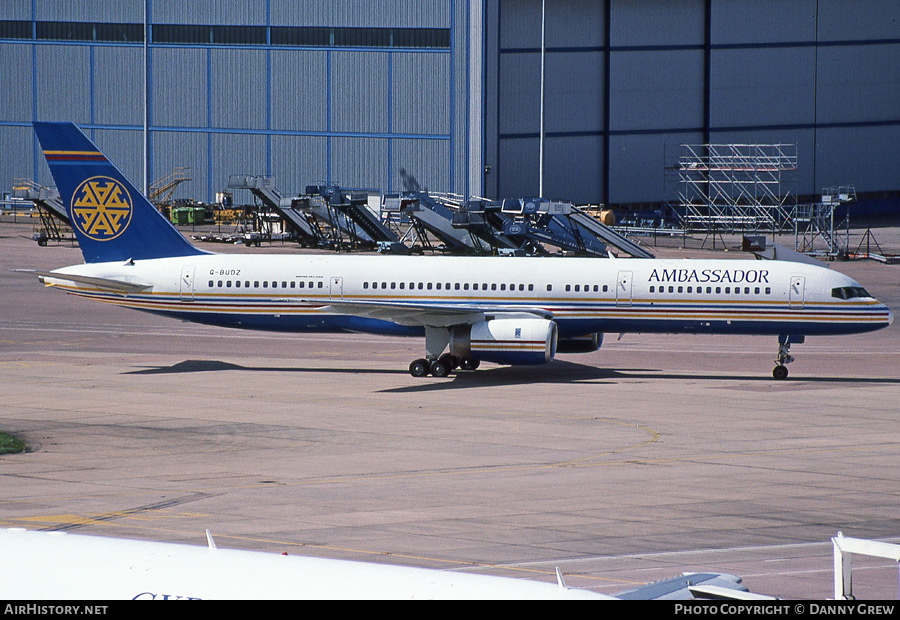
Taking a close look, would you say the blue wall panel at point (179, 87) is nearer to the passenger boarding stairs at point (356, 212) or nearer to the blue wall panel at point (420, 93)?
the blue wall panel at point (420, 93)

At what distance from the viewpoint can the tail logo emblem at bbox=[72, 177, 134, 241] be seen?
1807 inches

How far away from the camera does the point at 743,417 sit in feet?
115

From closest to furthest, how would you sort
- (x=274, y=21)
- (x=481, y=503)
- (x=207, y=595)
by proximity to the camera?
(x=207, y=595)
(x=481, y=503)
(x=274, y=21)

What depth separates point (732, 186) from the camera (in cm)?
11544

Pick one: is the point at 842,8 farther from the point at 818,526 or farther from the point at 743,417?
the point at 818,526

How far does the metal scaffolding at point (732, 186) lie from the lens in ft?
363

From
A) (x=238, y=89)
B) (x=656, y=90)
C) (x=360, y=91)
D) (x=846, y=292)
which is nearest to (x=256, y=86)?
(x=238, y=89)

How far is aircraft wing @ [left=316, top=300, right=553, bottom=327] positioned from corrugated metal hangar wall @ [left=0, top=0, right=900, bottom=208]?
58158 millimetres

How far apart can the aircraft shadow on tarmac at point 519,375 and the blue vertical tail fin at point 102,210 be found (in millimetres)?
4447

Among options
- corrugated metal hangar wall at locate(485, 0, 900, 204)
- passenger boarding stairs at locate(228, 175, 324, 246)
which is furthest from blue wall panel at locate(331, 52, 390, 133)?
passenger boarding stairs at locate(228, 175, 324, 246)

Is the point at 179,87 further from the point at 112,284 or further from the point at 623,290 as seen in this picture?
the point at 623,290

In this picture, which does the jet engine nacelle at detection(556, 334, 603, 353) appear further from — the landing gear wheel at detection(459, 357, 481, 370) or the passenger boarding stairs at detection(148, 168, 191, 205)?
the passenger boarding stairs at detection(148, 168, 191, 205)
